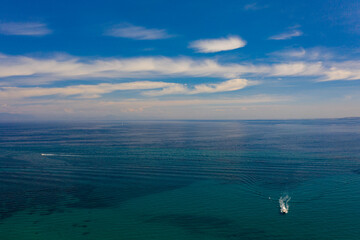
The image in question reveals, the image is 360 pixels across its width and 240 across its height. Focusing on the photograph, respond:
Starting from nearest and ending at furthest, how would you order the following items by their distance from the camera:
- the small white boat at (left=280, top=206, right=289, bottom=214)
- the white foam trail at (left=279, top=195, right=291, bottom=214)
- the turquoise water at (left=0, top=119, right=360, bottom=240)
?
the turquoise water at (left=0, top=119, right=360, bottom=240) → the small white boat at (left=280, top=206, right=289, bottom=214) → the white foam trail at (left=279, top=195, right=291, bottom=214)

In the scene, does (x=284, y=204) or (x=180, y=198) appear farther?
(x=180, y=198)

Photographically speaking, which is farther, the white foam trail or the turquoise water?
the white foam trail

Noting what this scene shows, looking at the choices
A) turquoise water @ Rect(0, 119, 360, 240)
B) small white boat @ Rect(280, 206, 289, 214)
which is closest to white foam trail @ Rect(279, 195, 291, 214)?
small white boat @ Rect(280, 206, 289, 214)

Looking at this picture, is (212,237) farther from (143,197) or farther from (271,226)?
(143,197)

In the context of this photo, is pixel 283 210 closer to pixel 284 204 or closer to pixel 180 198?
pixel 284 204

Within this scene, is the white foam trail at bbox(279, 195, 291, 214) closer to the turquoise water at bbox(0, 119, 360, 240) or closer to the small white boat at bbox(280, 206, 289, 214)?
the small white boat at bbox(280, 206, 289, 214)

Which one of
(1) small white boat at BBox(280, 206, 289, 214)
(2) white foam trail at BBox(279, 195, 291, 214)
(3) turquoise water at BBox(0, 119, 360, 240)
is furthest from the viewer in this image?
(2) white foam trail at BBox(279, 195, 291, 214)

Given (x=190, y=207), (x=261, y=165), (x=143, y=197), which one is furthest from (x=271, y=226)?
(x=261, y=165)

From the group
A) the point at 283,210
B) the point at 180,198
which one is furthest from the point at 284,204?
the point at 180,198

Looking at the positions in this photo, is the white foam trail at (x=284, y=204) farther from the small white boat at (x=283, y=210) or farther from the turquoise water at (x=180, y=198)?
the turquoise water at (x=180, y=198)
